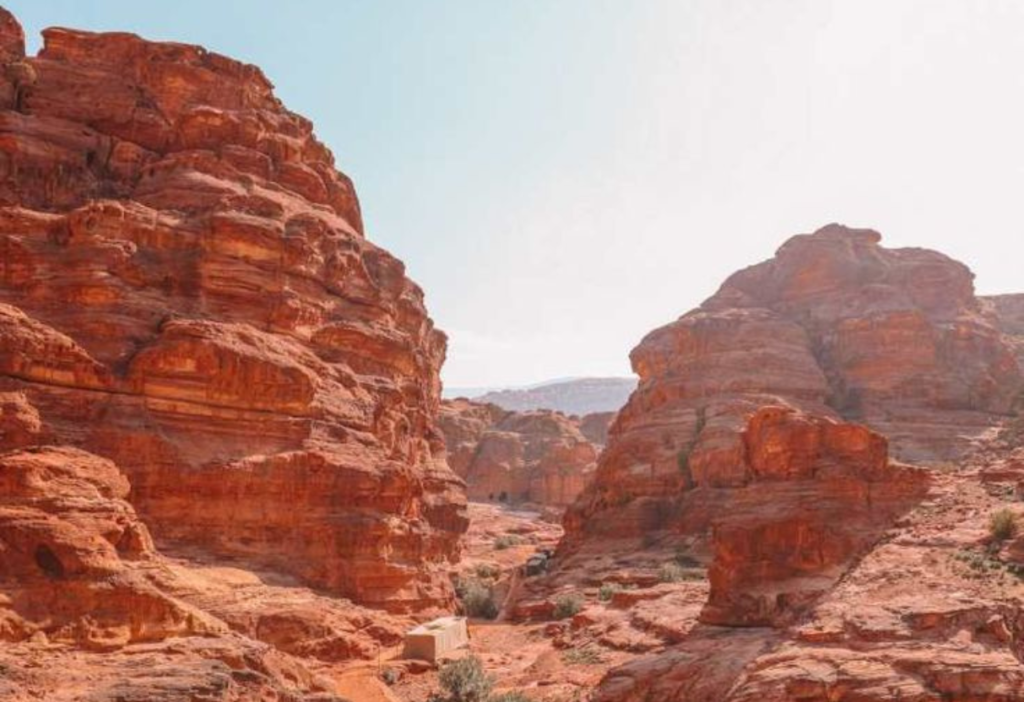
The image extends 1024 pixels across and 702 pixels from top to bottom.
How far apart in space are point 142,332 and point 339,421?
737 cm

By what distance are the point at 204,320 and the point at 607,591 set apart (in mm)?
23046

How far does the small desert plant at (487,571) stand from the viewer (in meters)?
51.9

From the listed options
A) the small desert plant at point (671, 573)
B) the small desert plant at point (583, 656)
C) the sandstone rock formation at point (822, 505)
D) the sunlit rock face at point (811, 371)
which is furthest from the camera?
the sunlit rock face at point (811, 371)

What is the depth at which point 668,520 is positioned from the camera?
50.3 metres

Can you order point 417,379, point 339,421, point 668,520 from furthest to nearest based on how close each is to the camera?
point 668,520, point 417,379, point 339,421

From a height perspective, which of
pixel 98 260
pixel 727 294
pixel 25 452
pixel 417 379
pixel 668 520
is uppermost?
pixel 727 294

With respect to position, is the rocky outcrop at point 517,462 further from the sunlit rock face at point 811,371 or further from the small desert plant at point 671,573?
the small desert plant at point 671,573

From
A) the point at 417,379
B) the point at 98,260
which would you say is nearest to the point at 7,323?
the point at 98,260

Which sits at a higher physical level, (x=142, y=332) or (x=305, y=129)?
(x=305, y=129)

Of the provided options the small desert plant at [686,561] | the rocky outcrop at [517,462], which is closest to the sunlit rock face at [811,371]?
the small desert plant at [686,561]

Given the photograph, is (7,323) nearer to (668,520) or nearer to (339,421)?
(339,421)

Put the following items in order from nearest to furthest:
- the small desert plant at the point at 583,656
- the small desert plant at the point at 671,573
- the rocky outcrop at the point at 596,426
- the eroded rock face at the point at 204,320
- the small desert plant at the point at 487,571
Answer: the eroded rock face at the point at 204,320 → the small desert plant at the point at 583,656 → the small desert plant at the point at 671,573 → the small desert plant at the point at 487,571 → the rocky outcrop at the point at 596,426

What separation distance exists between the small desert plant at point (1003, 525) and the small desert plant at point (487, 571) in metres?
35.6

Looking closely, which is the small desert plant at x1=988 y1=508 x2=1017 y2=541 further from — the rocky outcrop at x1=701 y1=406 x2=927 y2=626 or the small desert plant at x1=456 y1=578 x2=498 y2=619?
the small desert plant at x1=456 y1=578 x2=498 y2=619
